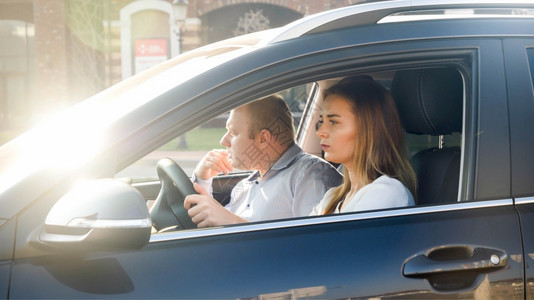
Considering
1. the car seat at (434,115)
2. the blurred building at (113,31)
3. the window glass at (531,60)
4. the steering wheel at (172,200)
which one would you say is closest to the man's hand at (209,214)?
the steering wheel at (172,200)

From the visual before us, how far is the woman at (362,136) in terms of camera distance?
88.1 inches

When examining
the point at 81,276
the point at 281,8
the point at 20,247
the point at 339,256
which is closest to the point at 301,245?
the point at 339,256

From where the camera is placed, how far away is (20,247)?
161cm

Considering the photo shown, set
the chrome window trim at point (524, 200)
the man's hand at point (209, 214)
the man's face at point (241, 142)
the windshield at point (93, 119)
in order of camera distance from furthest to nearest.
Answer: the man's face at point (241, 142) < the man's hand at point (209, 214) < the chrome window trim at point (524, 200) < the windshield at point (93, 119)

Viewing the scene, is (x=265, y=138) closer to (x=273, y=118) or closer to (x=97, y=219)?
(x=273, y=118)

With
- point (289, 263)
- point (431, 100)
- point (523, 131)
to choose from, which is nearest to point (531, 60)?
point (523, 131)

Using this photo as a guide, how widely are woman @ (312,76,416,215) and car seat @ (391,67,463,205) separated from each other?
0.23 ft

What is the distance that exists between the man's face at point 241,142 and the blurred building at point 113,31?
71.1 ft

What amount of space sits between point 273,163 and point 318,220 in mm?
1016

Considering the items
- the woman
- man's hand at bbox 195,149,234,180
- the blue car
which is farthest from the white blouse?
man's hand at bbox 195,149,234,180

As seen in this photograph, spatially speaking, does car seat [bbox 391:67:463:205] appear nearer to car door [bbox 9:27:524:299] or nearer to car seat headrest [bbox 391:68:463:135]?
car seat headrest [bbox 391:68:463:135]

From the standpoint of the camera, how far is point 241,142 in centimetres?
274

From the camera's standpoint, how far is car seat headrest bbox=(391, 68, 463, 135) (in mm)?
2168

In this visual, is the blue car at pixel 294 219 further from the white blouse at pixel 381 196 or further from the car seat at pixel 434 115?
the white blouse at pixel 381 196
